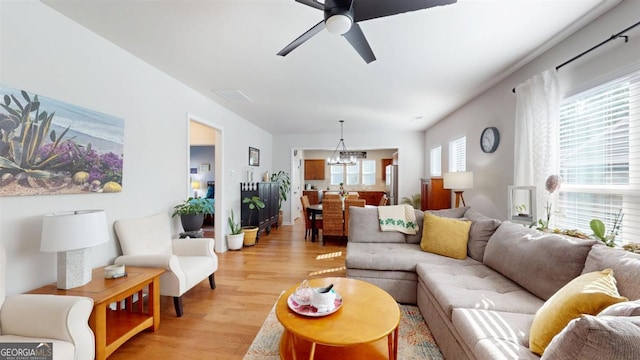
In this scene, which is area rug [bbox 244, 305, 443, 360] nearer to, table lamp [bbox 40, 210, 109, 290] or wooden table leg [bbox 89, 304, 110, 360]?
wooden table leg [bbox 89, 304, 110, 360]

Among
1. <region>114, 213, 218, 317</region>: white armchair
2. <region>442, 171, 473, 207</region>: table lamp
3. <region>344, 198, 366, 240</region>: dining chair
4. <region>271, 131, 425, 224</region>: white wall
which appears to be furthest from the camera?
<region>271, 131, 425, 224</region>: white wall

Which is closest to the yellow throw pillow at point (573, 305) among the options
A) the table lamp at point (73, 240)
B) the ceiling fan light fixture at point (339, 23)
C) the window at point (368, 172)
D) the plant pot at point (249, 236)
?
the ceiling fan light fixture at point (339, 23)

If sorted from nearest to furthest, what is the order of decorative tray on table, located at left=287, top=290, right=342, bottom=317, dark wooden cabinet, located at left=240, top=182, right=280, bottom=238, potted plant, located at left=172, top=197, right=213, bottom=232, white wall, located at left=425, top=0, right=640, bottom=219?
decorative tray on table, located at left=287, top=290, right=342, bottom=317, white wall, located at left=425, top=0, right=640, bottom=219, potted plant, located at left=172, top=197, right=213, bottom=232, dark wooden cabinet, located at left=240, top=182, right=280, bottom=238

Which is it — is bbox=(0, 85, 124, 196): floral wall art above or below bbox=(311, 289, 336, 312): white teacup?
above

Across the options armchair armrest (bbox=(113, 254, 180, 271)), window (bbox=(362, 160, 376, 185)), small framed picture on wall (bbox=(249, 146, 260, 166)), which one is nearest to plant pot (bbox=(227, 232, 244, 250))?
small framed picture on wall (bbox=(249, 146, 260, 166))

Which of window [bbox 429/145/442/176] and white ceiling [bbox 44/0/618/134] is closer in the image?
white ceiling [bbox 44/0/618/134]

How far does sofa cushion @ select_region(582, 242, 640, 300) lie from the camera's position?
45.4 inches

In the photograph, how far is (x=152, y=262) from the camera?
7.02 feet

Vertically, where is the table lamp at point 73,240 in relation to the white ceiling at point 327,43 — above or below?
below

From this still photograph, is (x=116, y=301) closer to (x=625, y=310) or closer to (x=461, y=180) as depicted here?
(x=625, y=310)

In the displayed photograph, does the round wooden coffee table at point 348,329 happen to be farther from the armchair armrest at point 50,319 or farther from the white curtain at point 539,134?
the white curtain at point 539,134

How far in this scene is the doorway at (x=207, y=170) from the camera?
4203mm

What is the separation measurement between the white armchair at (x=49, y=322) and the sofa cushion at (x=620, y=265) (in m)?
2.85

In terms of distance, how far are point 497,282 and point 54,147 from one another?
11.9ft
